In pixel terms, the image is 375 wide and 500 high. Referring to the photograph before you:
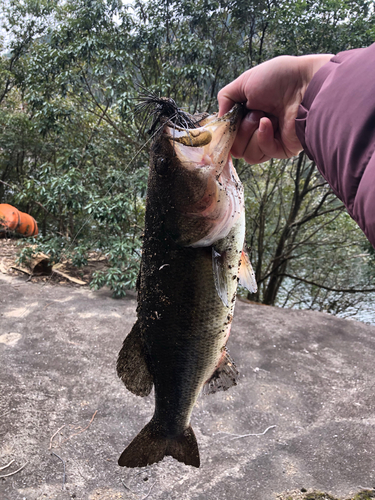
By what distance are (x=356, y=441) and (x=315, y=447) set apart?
1.40 feet

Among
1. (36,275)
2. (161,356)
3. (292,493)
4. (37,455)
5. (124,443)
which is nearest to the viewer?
(161,356)

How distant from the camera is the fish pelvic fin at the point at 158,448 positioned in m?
1.65

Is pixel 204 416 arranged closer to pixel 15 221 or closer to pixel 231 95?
pixel 231 95

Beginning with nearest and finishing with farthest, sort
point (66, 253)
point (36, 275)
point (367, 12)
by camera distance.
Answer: point (367, 12)
point (66, 253)
point (36, 275)

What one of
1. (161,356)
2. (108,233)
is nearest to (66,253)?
(108,233)

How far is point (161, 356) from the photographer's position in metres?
1.59

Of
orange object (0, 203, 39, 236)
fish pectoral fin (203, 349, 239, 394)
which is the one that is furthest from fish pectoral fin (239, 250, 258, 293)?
orange object (0, 203, 39, 236)

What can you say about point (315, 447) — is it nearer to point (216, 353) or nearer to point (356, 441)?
point (356, 441)

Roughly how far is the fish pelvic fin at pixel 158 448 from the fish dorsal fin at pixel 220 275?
2.51ft

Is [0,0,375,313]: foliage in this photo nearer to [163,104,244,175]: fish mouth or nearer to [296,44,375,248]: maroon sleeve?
[163,104,244,175]: fish mouth

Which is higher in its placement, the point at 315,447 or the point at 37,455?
the point at 315,447

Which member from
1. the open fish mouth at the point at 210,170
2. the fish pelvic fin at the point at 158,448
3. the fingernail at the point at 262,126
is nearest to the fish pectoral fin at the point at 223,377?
the fish pelvic fin at the point at 158,448

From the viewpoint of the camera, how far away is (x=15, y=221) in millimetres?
9039

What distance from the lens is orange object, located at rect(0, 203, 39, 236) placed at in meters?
A: 9.00
